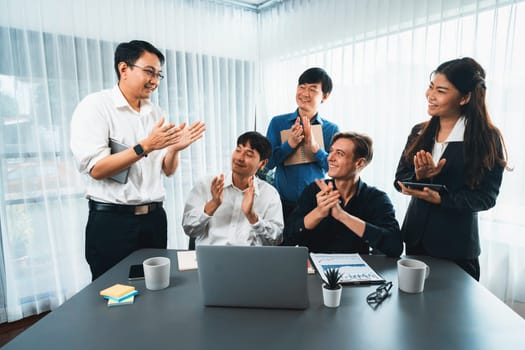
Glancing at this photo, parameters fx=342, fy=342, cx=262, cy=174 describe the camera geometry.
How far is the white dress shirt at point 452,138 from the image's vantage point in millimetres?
→ 1615

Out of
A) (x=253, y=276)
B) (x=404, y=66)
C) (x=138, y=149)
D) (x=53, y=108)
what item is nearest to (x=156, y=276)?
(x=253, y=276)

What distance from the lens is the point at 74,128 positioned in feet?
5.93

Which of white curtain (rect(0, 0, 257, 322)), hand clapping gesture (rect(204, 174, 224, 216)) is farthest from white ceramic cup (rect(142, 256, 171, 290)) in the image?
white curtain (rect(0, 0, 257, 322))

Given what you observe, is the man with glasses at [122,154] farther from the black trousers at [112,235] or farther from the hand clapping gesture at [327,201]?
the hand clapping gesture at [327,201]

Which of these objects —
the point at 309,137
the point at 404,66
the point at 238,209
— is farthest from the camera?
the point at 404,66

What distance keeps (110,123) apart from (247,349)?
4.71ft

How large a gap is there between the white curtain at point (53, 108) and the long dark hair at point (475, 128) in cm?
253

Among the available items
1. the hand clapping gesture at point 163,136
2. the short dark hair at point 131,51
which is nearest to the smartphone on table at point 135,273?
the hand clapping gesture at point 163,136

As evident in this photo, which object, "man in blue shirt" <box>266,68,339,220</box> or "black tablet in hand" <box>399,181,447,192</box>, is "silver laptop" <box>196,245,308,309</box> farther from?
"man in blue shirt" <box>266,68,339,220</box>

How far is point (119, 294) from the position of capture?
3.79ft

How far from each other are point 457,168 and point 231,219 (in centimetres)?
119

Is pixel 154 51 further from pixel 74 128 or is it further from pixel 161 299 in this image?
pixel 161 299

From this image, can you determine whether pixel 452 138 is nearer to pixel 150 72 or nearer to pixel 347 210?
pixel 347 210

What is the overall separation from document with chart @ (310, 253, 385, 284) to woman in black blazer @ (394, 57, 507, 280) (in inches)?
16.1
